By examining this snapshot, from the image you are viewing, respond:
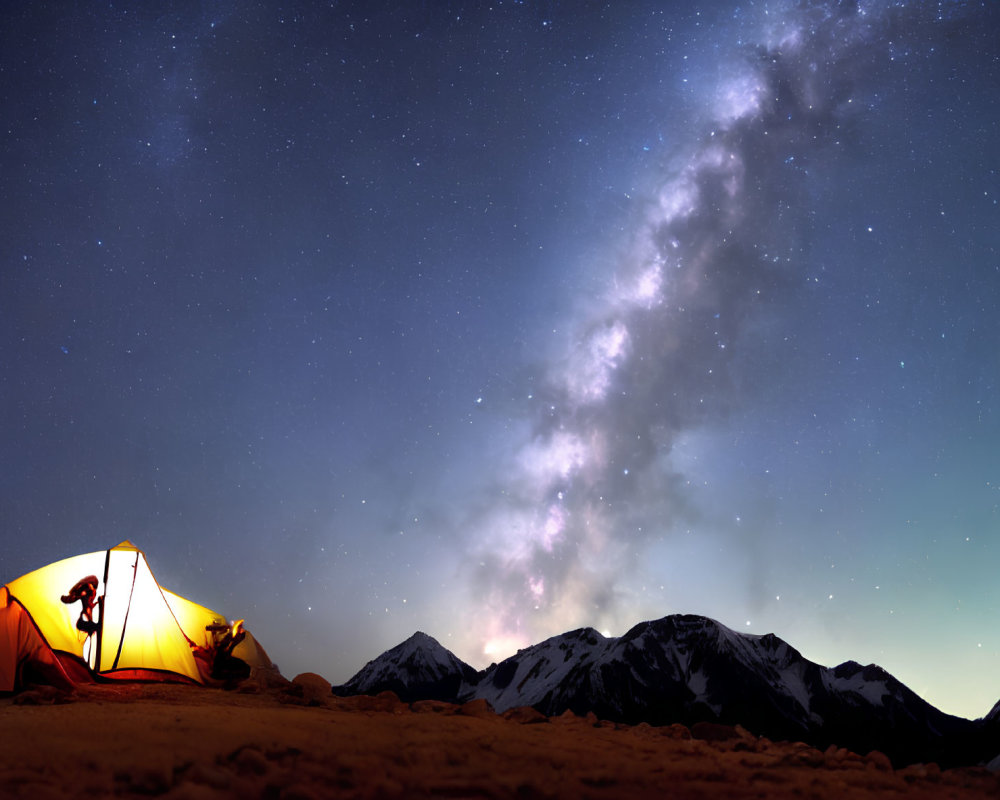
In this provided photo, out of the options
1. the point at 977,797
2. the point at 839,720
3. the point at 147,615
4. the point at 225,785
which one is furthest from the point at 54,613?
the point at 839,720

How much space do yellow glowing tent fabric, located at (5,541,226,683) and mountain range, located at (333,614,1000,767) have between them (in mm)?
136264

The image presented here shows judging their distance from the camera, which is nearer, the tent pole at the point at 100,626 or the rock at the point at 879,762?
the rock at the point at 879,762

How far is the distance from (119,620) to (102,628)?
378 millimetres

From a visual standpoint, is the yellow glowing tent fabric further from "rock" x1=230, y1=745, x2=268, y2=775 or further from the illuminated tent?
"rock" x1=230, y1=745, x2=268, y2=775

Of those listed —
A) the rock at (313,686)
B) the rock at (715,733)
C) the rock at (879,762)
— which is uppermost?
the rock at (879,762)

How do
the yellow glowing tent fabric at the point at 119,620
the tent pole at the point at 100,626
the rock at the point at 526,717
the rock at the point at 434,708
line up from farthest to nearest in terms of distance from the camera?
1. the tent pole at the point at 100,626
2. the yellow glowing tent fabric at the point at 119,620
3. the rock at the point at 434,708
4. the rock at the point at 526,717

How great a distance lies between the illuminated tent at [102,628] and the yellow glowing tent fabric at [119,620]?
18 mm

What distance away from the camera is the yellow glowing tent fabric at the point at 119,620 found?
11.3 m

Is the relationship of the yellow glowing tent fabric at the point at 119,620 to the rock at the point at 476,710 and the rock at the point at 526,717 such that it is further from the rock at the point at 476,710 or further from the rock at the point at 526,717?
the rock at the point at 526,717

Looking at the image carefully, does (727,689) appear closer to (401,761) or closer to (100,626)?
(100,626)

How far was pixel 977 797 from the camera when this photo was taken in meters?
4.73

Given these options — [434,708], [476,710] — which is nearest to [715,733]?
Result: [476,710]

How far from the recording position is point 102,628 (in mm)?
11789

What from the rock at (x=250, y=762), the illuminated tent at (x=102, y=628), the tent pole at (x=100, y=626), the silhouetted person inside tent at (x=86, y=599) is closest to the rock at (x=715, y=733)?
the rock at (x=250, y=762)
